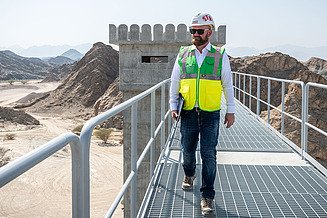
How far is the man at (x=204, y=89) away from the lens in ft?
12.4

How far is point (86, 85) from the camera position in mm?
51906

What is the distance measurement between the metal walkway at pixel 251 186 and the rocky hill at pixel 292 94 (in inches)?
334

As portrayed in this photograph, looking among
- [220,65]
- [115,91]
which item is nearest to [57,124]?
[115,91]

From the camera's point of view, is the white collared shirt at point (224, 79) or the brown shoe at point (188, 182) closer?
the white collared shirt at point (224, 79)

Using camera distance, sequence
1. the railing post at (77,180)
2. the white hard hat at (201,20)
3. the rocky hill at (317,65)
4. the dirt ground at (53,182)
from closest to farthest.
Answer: the railing post at (77,180) → the white hard hat at (201,20) → the dirt ground at (53,182) → the rocky hill at (317,65)

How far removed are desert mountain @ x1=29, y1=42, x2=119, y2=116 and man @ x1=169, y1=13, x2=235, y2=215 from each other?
141 ft

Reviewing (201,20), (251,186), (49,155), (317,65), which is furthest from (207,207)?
(317,65)

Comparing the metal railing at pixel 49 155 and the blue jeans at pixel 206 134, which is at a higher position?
the metal railing at pixel 49 155

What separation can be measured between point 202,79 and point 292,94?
13586 mm

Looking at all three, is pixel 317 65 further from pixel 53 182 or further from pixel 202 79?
pixel 202 79

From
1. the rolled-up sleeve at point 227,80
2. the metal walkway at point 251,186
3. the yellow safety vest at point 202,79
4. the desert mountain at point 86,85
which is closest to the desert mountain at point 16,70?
the desert mountain at point 86,85

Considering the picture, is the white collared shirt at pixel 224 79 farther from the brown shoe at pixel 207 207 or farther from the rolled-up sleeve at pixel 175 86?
the brown shoe at pixel 207 207

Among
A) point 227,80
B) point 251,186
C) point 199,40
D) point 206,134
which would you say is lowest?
point 251,186

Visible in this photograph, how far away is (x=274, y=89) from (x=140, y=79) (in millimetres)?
15724
